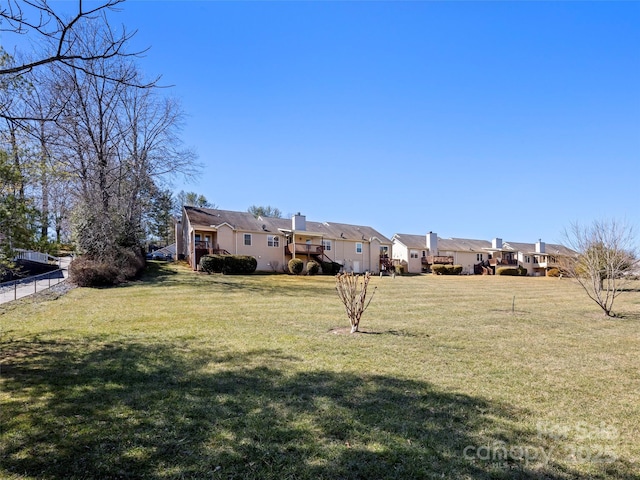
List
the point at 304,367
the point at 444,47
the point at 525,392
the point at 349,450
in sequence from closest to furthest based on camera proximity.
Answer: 1. the point at 349,450
2. the point at 525,392
3. the point at 304,367
4. the point at 444,47

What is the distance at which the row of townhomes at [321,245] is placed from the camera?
32.5 meters

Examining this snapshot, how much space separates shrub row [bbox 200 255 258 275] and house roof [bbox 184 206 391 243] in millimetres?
5154

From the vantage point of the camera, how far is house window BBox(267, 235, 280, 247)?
1379 inches

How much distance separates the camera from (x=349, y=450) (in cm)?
336

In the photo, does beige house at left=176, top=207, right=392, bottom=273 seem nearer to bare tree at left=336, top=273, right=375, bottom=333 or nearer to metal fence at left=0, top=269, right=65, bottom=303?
metal fence at left=0, top=269, right=65, bottom=303

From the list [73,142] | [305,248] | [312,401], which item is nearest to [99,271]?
[73,142]

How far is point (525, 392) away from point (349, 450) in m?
3.30

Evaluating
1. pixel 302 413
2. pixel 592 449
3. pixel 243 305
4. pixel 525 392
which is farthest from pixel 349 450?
pixel 243 305

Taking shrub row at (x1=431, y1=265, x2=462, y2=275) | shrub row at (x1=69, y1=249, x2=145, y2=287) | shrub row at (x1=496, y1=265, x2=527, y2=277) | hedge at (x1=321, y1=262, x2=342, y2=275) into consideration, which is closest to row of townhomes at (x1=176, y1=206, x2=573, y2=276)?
hedge at (x1=321, y1=262, x2=342, y2=275)

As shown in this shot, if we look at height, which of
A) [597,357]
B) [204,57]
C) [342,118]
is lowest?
[597,357]

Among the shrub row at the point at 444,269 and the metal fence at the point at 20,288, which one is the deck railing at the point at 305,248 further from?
the metal fence at the point at 20,288

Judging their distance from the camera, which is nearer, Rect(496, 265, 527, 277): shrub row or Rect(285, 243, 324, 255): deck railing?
Rect(285, 243, 324, 255): deck railing

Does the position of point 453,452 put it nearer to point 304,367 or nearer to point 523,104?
point 304,367

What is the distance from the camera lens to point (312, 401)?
4527 millimetres
